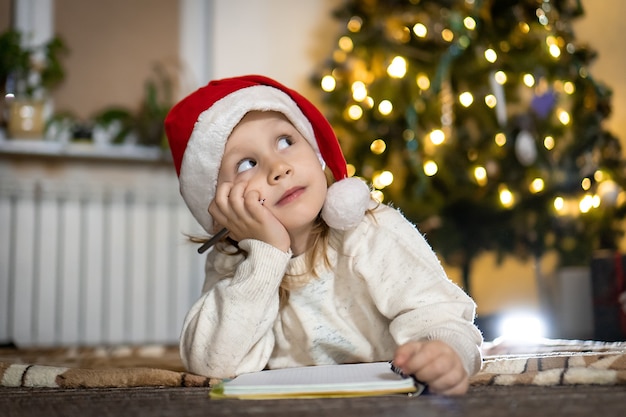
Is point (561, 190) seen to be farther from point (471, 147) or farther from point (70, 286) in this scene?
point (70, 286)

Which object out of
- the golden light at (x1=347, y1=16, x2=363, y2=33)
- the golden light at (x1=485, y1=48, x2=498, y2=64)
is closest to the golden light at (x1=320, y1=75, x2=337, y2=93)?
the golden light at (x1=347, y1=16, x2=363, y2=33)

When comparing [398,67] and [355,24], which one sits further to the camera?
[355,24]

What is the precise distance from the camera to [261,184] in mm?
1021

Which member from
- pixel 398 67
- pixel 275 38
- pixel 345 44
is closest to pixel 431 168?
pixel 398 67

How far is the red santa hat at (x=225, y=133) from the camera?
104cm

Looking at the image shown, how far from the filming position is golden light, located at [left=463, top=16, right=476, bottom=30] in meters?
2.41

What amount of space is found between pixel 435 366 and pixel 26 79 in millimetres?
2233

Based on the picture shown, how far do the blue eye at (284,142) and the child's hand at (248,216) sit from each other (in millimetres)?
85

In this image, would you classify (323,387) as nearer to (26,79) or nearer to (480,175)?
(480,175)

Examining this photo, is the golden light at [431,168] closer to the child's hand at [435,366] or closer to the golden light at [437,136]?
the golden light at [437,136]

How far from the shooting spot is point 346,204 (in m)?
1.02

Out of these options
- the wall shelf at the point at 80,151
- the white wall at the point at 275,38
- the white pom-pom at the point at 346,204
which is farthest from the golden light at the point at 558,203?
the white pom-pom at the point at 346,204

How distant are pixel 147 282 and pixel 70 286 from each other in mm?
257

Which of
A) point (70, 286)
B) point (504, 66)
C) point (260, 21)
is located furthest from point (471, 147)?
point (70, 286)
